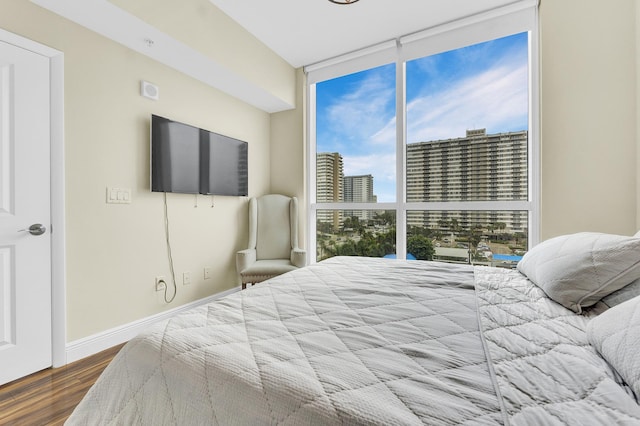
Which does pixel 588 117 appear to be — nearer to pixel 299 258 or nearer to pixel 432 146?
pixel 432 146

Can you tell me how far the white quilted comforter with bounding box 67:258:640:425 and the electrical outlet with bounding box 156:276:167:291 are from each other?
5.49ft

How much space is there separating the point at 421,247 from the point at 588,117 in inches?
68.1

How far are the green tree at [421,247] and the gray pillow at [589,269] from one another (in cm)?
179

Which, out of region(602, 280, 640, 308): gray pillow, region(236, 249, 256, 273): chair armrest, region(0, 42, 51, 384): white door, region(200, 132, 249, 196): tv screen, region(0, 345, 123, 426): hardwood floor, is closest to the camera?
region(602, 280, 640, 308): gray pillow

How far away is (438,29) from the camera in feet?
9.42

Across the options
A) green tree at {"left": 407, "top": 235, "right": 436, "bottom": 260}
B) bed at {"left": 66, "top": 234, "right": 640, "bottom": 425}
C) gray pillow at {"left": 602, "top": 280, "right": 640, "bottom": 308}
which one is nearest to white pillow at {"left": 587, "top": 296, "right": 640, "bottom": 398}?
bed at {"left": 66, "top": 234, "right": 640, "bottom": 425}

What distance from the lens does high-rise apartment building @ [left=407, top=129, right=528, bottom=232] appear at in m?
2.73

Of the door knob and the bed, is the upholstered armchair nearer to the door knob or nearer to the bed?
the door knob

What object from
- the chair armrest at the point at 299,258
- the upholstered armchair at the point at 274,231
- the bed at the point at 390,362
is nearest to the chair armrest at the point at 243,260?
the upholstered armchair at the point at 274,231

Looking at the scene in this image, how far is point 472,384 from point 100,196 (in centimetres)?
249

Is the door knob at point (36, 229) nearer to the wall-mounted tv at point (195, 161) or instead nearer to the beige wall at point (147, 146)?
the beige wall at point (147, 146)

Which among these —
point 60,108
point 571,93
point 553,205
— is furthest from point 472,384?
point 571,93

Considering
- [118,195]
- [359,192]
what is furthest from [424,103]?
[118,195]

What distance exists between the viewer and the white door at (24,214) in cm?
170
